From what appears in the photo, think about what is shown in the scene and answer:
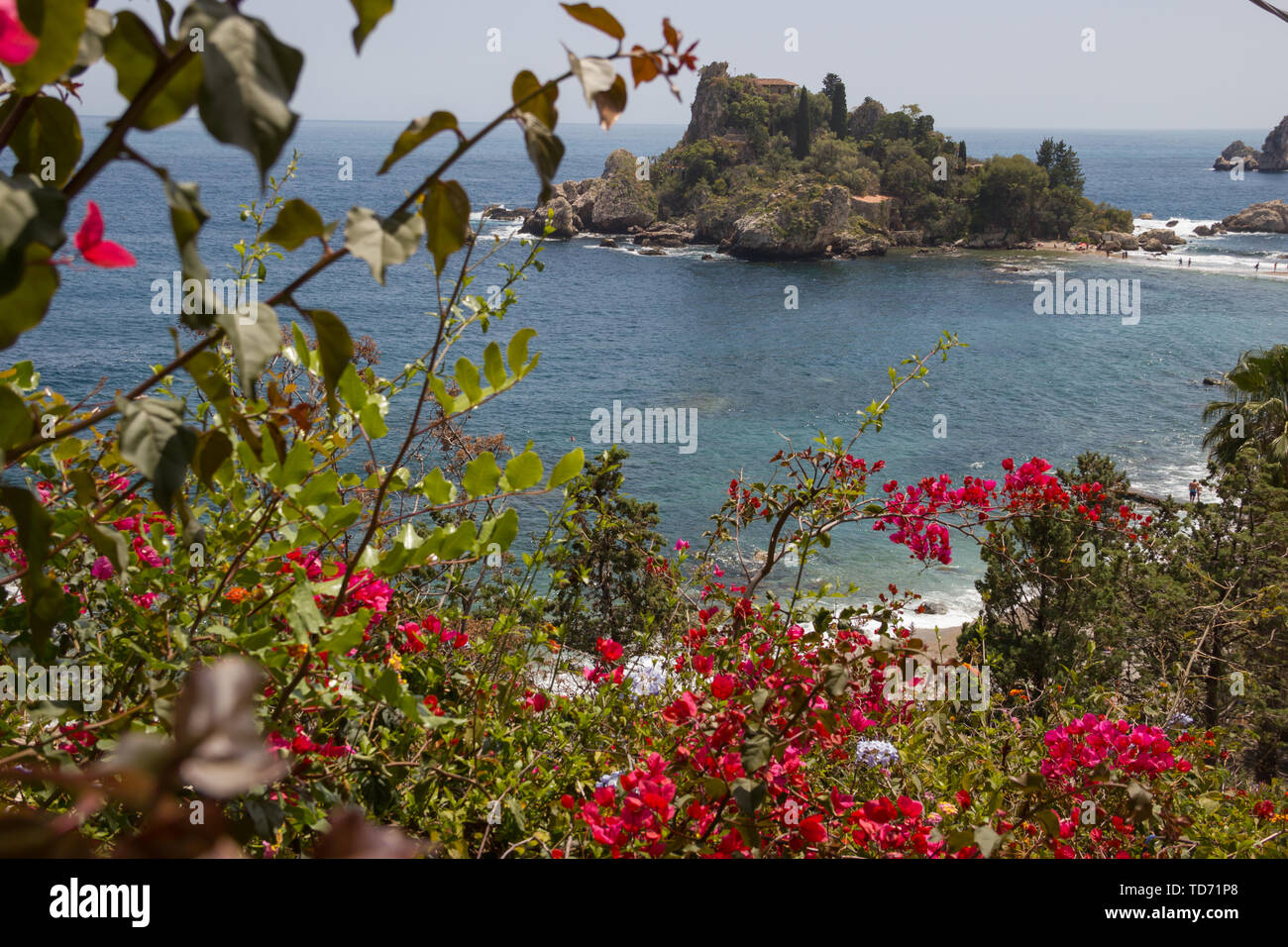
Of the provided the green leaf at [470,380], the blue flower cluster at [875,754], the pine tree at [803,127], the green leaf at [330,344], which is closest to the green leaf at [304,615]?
the green leaf at [470,380]

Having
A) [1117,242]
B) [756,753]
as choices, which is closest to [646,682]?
[756,753]

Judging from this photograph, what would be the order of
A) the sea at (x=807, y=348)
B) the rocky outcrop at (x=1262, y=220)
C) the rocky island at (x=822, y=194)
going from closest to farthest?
the sea at (x=807, y=348) → the rocky island at (x=822, y=194) → the rocky outcrop at (x=1262, y=220)

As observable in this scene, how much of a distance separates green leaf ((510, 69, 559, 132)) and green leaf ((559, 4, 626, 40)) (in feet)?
0.15

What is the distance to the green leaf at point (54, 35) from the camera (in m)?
0.38

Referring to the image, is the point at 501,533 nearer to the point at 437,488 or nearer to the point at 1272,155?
the point at 437,488

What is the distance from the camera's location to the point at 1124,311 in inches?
1490

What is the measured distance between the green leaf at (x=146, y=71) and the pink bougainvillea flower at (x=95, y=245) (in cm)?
6

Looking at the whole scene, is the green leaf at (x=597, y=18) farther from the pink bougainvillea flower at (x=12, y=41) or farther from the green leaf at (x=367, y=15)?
the pink bougainvillea flower at (x=12, y=41)

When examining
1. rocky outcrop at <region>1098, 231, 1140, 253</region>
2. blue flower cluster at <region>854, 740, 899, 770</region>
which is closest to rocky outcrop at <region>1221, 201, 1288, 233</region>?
rocky outcrop at <region>1098, 231, 1140, 253</region>

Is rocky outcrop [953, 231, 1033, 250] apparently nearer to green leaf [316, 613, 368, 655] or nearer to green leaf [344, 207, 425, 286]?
green leaf [316, 613, 368, 655]

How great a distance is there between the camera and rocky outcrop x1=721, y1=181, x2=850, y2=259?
46.0 meters

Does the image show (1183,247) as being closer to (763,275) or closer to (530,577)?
(763,275)

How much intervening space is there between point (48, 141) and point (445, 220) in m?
0.25
